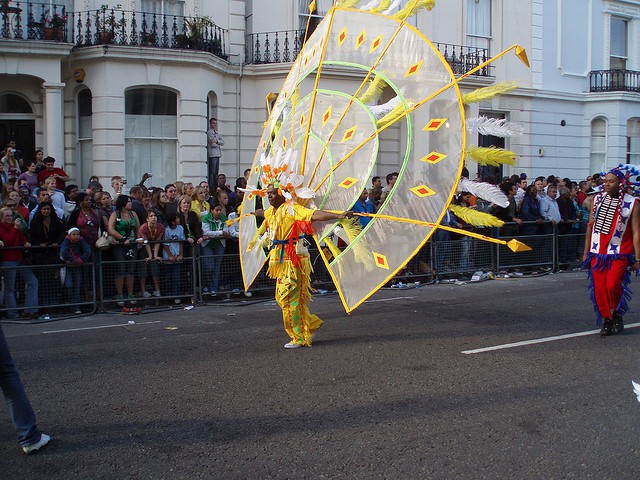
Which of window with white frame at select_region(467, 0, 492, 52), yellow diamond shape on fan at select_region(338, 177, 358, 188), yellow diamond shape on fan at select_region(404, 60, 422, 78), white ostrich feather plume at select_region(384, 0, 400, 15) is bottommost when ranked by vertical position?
yellow diamond shape on fan at select_region(338, 177, 358, 188)

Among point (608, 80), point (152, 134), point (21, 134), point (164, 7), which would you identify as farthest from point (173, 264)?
point (608, 80)

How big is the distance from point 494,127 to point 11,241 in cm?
697

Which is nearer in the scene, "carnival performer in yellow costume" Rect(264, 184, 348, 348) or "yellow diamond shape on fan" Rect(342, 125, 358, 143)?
"carnival performer in yellow costume" Rect(264, 184, 348, 348)

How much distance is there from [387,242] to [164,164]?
1214 cm

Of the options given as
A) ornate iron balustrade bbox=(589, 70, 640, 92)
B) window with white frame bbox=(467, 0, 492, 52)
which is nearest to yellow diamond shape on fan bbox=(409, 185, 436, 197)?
window with white frame bbox=(467, 0, 492, 52)

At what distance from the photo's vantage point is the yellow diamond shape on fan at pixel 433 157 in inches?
291

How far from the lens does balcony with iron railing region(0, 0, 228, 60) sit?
16906 millimetres

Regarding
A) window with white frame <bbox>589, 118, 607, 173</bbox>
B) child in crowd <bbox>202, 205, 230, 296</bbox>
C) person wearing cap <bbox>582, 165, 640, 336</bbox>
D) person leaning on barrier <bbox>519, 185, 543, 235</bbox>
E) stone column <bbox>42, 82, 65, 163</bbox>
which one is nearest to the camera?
person wearing cap <bbox>582, 165, 640, 336</bbox>

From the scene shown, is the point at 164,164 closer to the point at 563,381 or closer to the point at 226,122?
the point at 226,122

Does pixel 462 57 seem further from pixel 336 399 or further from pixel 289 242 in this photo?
pixel 336 399

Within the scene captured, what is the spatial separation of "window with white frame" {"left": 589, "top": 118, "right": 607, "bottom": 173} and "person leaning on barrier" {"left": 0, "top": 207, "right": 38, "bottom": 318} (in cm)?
2072

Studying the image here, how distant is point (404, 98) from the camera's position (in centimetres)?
767

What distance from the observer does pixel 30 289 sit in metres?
10.5

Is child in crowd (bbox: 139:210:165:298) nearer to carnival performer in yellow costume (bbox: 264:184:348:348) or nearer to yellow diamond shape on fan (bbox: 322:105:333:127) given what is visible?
carnival performer in yellow costume (bbox: 264:184:348:348)
